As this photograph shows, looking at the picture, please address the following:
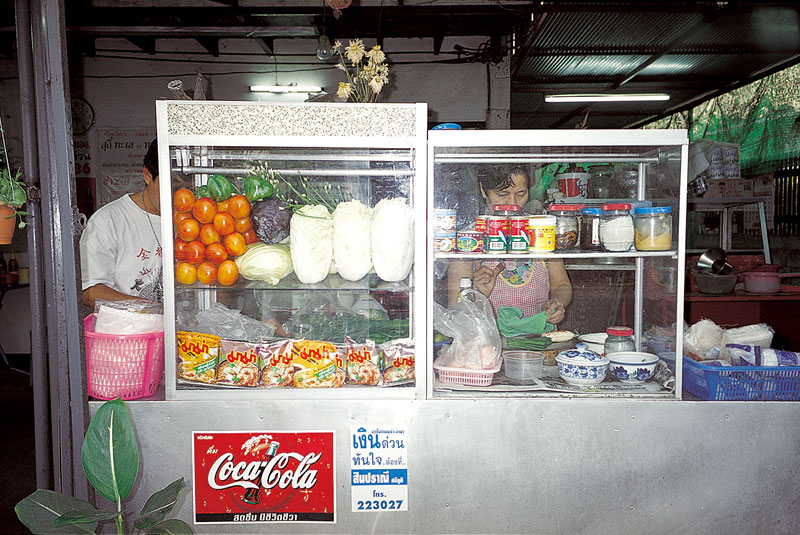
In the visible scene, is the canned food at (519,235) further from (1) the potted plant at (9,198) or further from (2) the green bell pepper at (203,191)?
(1) the potted plant at (9,198)

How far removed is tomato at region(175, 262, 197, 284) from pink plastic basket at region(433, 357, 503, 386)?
0.96 m

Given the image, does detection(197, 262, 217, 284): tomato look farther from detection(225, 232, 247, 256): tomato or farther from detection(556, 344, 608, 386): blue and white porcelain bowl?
detection(556, 344, 608, 386): blue and white porcelain bowl

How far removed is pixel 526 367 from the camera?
2.12 m

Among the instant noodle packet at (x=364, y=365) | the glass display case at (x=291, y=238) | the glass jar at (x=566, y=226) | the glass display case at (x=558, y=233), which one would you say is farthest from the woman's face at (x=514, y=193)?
the instant noodle packet at (x=364, y=365)

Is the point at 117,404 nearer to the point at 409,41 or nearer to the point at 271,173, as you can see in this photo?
the point at 271,173

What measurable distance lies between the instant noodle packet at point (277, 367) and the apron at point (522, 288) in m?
1.05

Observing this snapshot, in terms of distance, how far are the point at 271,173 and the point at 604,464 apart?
162 centimetres

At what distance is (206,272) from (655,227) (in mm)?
1661

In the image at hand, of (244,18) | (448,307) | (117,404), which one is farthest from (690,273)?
(244,18)

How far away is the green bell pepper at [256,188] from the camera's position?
2.02m

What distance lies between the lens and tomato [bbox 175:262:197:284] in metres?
1.93

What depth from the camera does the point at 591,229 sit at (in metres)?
2.08

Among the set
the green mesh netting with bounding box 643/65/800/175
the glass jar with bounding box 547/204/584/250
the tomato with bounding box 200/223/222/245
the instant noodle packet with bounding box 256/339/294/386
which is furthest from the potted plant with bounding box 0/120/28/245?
the green mesh netting with bounding box 643/65/800/175

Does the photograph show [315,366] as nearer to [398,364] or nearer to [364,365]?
[364,365]
